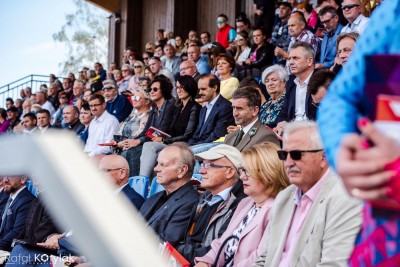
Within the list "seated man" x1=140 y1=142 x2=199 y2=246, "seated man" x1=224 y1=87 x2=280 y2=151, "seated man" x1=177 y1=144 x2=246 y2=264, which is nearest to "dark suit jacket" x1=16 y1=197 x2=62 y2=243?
"seated man" x1=140 y1=142 x2=199 y2=246

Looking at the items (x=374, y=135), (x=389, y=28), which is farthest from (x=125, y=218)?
(x=389, y=28)

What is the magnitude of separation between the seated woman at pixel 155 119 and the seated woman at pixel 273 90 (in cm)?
141

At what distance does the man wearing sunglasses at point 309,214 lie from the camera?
2.72m

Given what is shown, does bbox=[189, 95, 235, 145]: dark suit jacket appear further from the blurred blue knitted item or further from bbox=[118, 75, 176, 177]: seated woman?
the blurred blue knitted item

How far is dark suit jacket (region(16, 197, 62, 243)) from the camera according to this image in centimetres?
582

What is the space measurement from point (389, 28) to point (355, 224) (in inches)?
65.5

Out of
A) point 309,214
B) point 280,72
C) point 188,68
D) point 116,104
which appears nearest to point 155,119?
point 188,68

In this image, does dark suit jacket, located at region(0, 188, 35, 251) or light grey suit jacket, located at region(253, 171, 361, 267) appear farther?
dark suit jacket, located at region(0, 188, 35, 251)

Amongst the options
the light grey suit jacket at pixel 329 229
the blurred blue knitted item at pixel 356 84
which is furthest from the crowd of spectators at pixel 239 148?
the blurred blue knitted item at pixel 356 84

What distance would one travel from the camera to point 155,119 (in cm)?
798

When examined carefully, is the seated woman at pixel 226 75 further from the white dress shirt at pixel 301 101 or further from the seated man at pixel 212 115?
the white dress shirt at pixel 301 101

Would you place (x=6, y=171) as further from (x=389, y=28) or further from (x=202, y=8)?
(x=202, y=8)

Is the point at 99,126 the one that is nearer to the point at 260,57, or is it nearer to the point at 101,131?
the point at 101,131

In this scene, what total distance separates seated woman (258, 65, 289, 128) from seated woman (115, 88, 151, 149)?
2.00 metres
